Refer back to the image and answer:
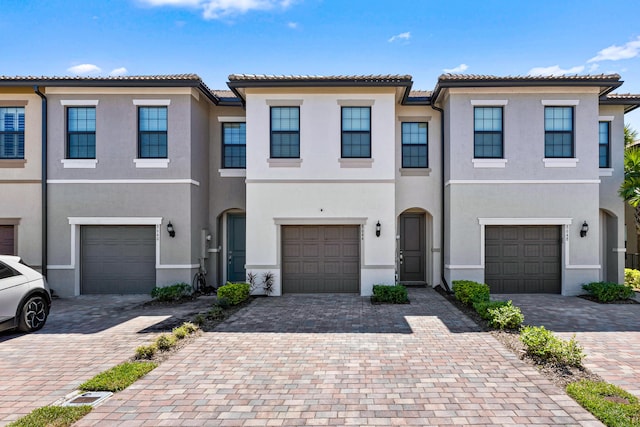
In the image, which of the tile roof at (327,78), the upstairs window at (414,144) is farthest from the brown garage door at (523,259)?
the tile roof at (327,78)

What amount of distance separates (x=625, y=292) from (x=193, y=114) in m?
13.8

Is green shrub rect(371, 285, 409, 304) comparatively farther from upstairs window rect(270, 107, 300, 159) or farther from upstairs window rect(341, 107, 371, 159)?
upstairs window rect(270, 107, 300, 159)

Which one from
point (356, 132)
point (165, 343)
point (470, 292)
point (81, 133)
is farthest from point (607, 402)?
point (81, 133)

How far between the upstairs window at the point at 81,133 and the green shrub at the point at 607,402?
522 inches

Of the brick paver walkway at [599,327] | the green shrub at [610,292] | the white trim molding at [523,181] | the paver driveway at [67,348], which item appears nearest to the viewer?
the paver driveway at [67,348]

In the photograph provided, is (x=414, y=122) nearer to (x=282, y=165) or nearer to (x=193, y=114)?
(x=282, y=165)

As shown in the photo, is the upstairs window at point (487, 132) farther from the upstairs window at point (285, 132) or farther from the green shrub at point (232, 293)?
the green shrub at point (232, 293)

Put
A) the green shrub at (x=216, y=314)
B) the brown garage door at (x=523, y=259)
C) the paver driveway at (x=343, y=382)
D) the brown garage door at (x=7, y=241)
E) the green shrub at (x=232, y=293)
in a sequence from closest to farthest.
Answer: the paver driveway at (x=343, y=382) < the green shrub at (x=216, y=314) < the green shrub at (x=232, y=293) < the brown garage door at (x=523, y=259) < the brown garage door at (x=7, y=241)

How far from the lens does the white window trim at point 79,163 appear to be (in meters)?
11.8

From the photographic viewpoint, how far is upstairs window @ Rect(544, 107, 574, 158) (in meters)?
11.7

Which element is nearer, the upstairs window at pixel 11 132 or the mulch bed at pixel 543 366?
the mulch bed at pixel 543 366

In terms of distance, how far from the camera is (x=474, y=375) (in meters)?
5.57

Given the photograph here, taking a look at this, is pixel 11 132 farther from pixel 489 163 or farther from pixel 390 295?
pixel 489 163

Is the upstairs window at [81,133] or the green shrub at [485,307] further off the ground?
the upstairs window at [81,133]
